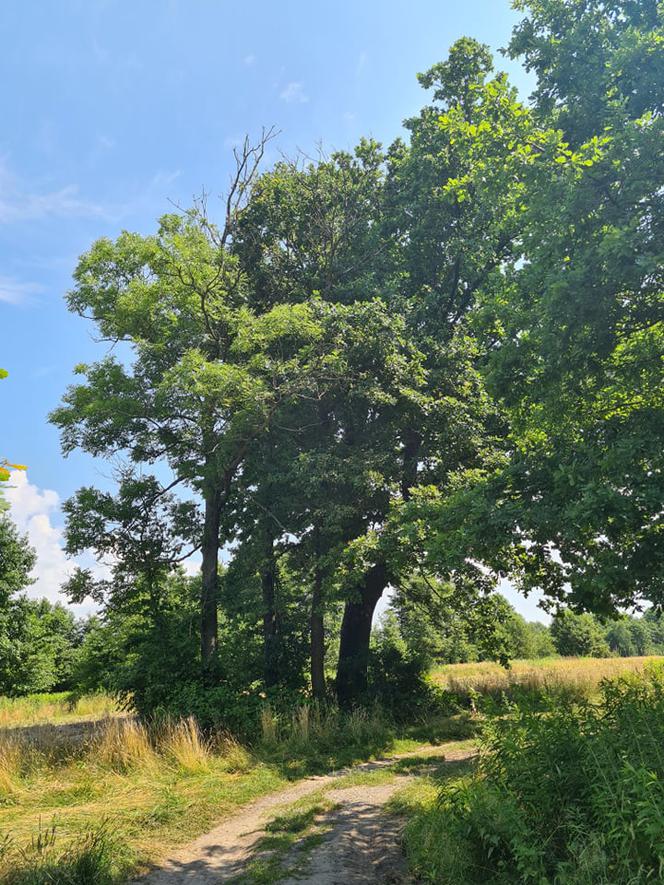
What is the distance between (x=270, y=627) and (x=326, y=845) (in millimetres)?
11559

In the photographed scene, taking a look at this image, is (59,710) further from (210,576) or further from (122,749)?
(122,749)

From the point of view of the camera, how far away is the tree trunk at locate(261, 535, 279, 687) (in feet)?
55.3

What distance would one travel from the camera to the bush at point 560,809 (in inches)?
149

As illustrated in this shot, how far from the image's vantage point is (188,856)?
6.05 metres

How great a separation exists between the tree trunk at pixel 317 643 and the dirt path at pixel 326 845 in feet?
21.7

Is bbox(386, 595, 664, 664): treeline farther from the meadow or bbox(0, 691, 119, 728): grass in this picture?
bbox(0, 691, 119, 728): grass

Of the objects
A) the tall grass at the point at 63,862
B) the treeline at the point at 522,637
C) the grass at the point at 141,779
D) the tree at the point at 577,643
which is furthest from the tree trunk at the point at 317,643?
the tree at the point at 577,643

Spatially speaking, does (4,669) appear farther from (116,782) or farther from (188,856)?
(188,856)

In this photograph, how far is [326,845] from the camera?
6.16 metres

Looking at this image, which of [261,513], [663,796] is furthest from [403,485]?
[663,796]

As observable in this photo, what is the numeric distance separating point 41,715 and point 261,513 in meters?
Answer: 14.3

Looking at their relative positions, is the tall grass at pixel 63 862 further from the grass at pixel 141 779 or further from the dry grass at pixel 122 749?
the dry grass at pixel 122 749

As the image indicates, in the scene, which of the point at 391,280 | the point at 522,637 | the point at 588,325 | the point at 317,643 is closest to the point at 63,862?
the point at 588,325

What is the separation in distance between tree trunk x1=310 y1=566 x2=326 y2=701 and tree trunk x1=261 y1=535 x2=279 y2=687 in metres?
1.36
